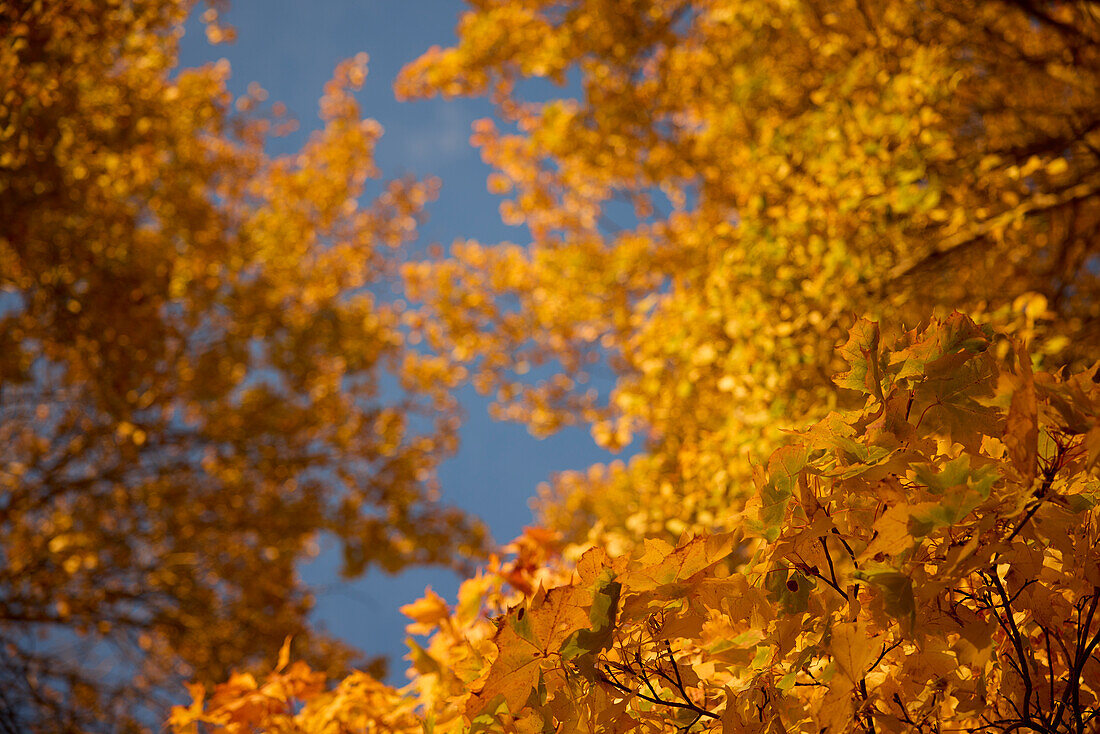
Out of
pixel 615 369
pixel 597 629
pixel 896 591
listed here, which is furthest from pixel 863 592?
pixel 615 369

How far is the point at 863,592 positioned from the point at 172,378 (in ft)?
17.5

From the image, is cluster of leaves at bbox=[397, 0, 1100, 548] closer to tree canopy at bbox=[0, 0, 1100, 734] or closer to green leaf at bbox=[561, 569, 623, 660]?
tree canopy at bbox=[0, 0, 1100, 734]

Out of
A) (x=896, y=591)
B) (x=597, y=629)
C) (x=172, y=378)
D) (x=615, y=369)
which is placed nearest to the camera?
(x=896, y=591)

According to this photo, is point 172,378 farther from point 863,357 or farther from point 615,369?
point 863,357

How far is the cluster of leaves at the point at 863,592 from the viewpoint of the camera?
86 cm

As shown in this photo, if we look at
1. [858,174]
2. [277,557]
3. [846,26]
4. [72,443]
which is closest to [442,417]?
[277,557]

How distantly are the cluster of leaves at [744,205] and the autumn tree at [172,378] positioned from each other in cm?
116

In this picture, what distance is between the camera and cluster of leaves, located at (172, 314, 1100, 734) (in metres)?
0.86

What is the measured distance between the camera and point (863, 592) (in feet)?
3.35

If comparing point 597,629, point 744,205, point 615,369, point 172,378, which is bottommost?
point 597,629

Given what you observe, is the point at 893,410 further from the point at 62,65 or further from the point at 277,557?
the point at 277,557

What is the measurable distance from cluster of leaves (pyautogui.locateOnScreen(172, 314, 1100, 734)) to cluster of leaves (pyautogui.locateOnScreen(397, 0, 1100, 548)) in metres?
0.92

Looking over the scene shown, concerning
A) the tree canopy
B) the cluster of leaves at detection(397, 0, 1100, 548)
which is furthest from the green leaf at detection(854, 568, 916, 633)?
the cluster of leaves at detection(397, 0, 1100, 548)

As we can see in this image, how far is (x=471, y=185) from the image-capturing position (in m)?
43.3
